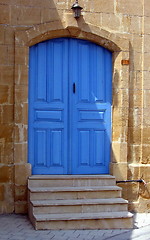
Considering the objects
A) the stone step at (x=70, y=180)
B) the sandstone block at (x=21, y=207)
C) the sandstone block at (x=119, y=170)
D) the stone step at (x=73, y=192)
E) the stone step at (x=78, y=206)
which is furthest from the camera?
the sandstone block at (x=119, y=170)

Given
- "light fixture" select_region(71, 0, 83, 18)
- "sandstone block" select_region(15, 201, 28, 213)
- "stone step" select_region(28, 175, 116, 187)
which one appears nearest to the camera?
"stone step" select_region(28, 175, 116, 187)

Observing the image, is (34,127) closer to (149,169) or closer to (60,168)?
(60,168)

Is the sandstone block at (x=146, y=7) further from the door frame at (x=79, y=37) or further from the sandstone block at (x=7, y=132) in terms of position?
the sandstone block at (x=7, y=132)

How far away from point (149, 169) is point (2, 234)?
2811 millimetres

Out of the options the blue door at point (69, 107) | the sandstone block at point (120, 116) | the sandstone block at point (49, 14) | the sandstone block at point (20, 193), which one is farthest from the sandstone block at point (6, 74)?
the sandstone block at point (120, 116)

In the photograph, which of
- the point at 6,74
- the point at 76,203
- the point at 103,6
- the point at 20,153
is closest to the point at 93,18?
the point at 103,6

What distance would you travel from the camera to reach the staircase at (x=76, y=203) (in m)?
6.06

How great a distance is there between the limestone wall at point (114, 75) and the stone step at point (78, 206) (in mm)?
744

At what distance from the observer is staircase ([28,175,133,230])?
6059 mm

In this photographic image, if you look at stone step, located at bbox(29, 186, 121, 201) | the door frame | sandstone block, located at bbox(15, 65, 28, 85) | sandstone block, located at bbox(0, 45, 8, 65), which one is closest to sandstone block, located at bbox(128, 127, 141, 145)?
the door frame

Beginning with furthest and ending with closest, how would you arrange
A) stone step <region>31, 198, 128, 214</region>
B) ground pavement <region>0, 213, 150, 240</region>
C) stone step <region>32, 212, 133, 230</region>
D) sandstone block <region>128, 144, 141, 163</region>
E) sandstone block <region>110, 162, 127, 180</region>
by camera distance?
sandstone block <region>128, 144, 141, 163</region> < sandstone block <region>110, 162, 127, 180</region> < stone step <region>31, 198, 128, 214</region> < stone step <region>32, 212, 133, 230</region> < ground pavement <region>0, 213, 150, 240</region>

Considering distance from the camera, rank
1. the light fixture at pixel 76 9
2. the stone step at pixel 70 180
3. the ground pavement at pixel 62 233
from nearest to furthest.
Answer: the ground pavement at pixel 62 233 < the stone step at pixel 70 180 < the light fixture at pixel 76 9

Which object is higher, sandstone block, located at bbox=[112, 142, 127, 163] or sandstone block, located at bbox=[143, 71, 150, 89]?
sandstone block, located at bbox=[143, 71, 150, 89]

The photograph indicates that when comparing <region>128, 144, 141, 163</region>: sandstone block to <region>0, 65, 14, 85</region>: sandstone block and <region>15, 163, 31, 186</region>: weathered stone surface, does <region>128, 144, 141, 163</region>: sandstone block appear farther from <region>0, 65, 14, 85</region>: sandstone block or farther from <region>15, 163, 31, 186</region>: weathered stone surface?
<region>0, 65, 14, 85</region>: sandstone block
